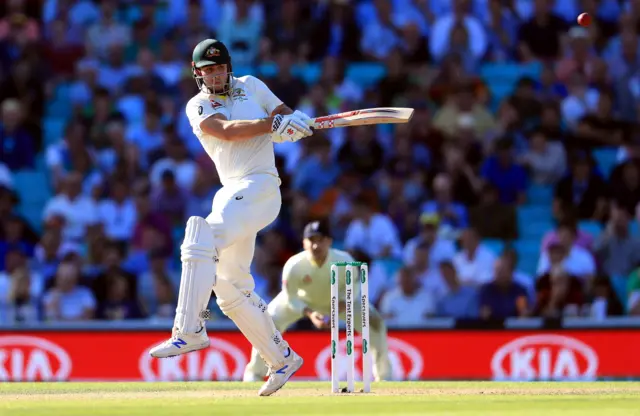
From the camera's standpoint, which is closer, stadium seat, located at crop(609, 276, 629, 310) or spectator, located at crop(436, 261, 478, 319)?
spectator, located at crop(436, 261, 478, 319)

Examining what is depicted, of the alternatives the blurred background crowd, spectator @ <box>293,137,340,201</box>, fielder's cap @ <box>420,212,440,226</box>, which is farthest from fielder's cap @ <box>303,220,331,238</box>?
spectator @ <box>293,137,340,201</box>

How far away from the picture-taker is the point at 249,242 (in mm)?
7805

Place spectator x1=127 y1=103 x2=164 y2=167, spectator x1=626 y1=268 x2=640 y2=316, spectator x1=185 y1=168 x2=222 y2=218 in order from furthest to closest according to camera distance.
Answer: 1. spectator x1=127 y1=103 x2=164 y2=167
2. spectator x1=185 y1=168 x2=222 y2=218
3. spectator x1=626 y1=268 x2=640 y2=316

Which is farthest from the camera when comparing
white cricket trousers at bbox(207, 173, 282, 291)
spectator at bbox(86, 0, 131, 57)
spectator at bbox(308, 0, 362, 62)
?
spectator at bbox(86, 0, 131, 57)

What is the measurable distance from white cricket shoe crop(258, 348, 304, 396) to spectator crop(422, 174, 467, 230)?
19.0 feet

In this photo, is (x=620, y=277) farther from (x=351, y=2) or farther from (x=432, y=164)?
(x=351, y=2)

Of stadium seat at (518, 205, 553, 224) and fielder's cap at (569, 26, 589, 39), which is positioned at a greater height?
fielder's cap at (569, 26, 589, 39)

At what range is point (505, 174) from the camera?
553 inches

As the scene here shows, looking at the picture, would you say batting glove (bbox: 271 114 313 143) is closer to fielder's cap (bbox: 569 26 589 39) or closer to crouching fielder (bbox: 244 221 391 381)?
crouching fielder (bbox: 244 221 391 381)

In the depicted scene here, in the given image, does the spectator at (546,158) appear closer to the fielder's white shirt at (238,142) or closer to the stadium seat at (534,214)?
the stadium seat at (534,214)

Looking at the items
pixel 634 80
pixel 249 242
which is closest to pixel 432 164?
pixel 634 80

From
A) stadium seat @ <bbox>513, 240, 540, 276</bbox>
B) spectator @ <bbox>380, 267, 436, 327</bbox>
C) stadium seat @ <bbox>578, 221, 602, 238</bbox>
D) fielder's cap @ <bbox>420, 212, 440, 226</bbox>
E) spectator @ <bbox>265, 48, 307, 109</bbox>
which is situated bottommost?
spectator @ <bbox>380, 267, 436, 327</bbox>

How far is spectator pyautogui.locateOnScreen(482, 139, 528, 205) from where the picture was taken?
46.0 ft

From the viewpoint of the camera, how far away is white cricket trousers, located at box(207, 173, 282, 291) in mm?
7516
